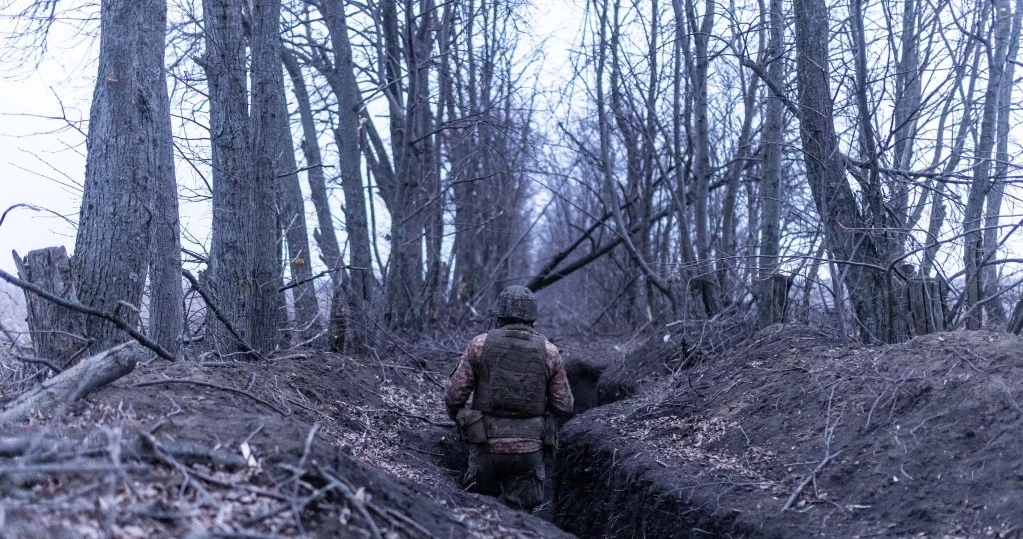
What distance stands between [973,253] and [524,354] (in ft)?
14.2

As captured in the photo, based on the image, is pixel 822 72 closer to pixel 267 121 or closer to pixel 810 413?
pixel 810 413

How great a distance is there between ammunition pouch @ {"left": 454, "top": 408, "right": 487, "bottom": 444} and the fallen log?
3.20 m

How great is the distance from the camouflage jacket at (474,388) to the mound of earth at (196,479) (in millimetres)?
1812

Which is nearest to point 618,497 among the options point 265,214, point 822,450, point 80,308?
point 822,450

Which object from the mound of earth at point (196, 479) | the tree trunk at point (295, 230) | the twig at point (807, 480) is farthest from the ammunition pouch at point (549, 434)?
the tree trunk at point (295, 230)

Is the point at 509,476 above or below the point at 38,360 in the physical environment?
below

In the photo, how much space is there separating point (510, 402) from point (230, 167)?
379 centimetres

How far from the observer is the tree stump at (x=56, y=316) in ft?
23.4

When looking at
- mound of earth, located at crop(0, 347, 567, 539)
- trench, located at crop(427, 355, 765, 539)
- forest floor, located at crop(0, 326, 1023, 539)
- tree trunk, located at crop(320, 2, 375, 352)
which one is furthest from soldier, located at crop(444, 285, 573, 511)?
tree trunk, located at crop(320, 2, 375, 352)

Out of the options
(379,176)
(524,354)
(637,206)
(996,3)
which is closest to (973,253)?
(996,3)

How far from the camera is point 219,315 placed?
8352mm

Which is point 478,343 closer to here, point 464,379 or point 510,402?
point 464,379

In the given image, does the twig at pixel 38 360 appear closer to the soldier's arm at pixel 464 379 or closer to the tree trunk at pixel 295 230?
the soldier's arm at pixel 464 379

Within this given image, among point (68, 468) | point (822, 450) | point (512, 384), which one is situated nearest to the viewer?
point (68, 468)
